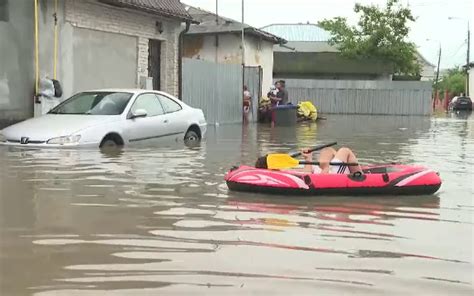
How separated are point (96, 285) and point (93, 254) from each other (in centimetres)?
75

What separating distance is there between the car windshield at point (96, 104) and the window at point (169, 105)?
0.81 meters

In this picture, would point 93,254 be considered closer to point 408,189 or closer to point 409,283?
point 409,283

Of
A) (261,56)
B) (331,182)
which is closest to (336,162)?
(331,182)

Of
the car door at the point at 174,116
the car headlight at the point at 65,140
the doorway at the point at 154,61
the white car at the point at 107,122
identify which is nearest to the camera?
the car headlight at the point at 65,140

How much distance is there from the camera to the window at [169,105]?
13.2 m

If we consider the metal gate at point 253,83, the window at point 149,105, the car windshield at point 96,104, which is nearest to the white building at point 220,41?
the metal gate at point 253,83

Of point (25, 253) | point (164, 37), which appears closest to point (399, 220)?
point (25, 253)

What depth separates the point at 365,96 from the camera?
4109 centimetres

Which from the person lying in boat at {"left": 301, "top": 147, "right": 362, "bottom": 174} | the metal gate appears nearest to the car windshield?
the person lying in boat at {"left": 301, "top": 147, "right": 362, "bottom": 174}

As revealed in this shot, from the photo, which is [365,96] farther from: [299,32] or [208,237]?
[208,237]

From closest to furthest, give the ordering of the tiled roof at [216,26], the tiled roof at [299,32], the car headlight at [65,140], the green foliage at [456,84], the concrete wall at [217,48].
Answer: the car headlight at [65,140] → the tiled roof at [216,26] → the concrete wall at [217,48] → the tiled roof at [299,32] → the green foliage at [456,84]

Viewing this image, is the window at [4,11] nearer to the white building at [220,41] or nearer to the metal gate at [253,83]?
the metal gate at [253,83]

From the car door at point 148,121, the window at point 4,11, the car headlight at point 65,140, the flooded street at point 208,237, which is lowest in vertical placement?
the flooded street at point 208,237

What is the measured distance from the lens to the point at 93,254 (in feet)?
16.2
